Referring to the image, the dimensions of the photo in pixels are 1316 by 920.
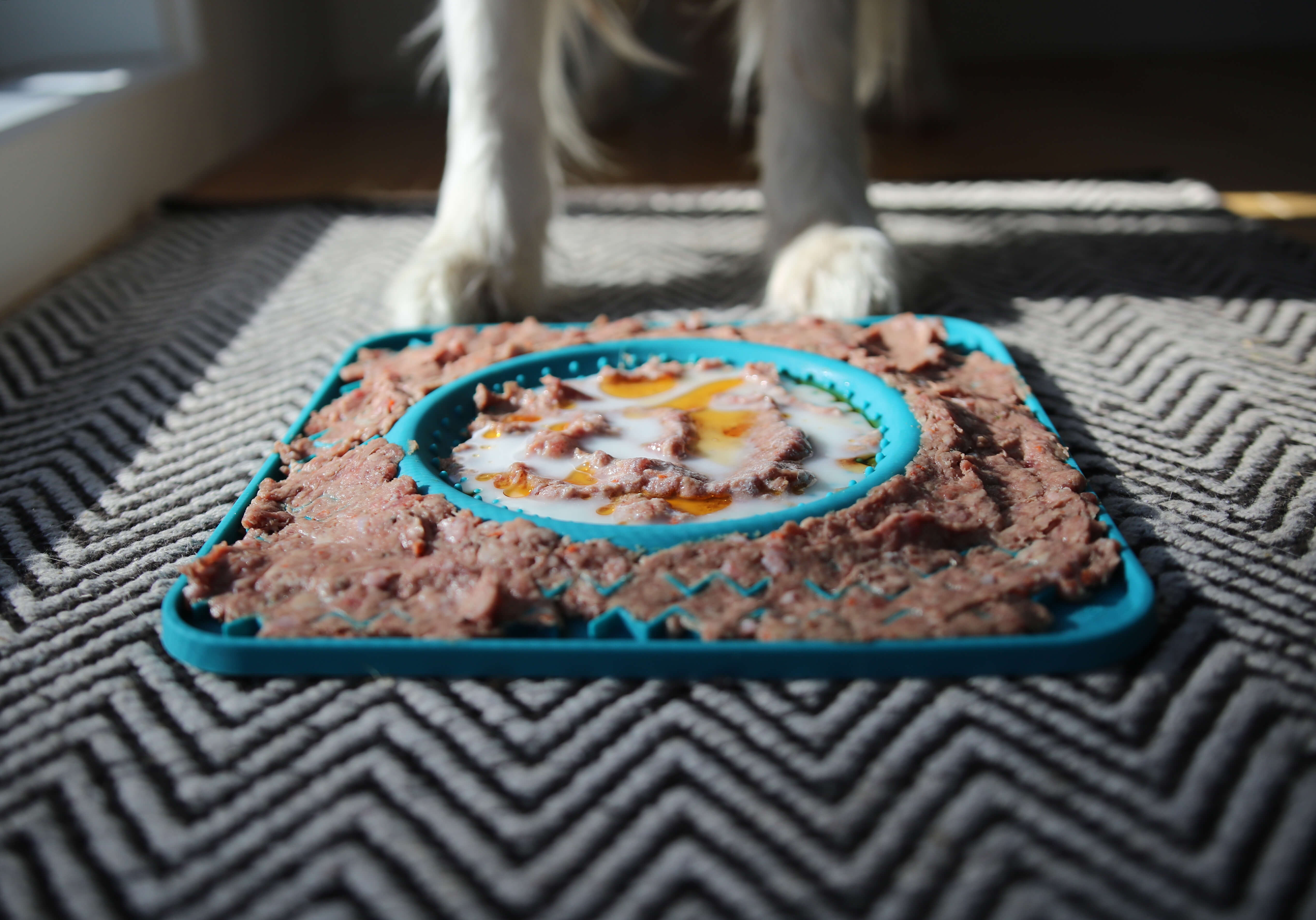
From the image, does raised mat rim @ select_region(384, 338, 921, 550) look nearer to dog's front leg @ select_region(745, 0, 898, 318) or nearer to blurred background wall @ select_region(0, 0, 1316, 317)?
dog's front leg @ select_region(745, 0, 898, 318)

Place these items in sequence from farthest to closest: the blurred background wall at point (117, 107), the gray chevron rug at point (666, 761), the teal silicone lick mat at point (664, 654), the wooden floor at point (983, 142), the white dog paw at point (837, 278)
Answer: the wooden floor at point (983, 142) → the blurred background wall at point (117, 107) → the white dog paw at point (837, 278) → the teal silicone lick mat at point (664, 654) → the gray chevron rug at point (666, 761)

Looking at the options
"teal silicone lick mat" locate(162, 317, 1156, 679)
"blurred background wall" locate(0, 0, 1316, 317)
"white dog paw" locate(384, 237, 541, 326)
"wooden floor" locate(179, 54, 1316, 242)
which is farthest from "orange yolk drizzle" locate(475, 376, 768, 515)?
"wooden floor" locate(179, 54, 1316, 242)

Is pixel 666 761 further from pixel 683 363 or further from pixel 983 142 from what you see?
pixel 983 142

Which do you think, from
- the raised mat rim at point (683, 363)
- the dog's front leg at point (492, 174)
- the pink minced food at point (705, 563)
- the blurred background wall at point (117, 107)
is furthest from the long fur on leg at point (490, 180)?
the blurred background wall at point (117, 107)

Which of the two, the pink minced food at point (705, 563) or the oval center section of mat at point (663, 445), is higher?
the pink minced food at point (705, 563)

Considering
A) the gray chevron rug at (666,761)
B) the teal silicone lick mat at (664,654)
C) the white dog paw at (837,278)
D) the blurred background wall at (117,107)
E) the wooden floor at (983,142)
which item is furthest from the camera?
the wooden floor at (983,142)

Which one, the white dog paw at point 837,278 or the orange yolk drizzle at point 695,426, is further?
the white dog paw at point 837,278

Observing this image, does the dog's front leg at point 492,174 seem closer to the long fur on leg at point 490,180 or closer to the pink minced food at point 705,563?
the long fur on leg at point 490,180

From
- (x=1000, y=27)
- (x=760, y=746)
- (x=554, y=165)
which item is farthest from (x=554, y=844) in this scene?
(x=1000, y=27)
